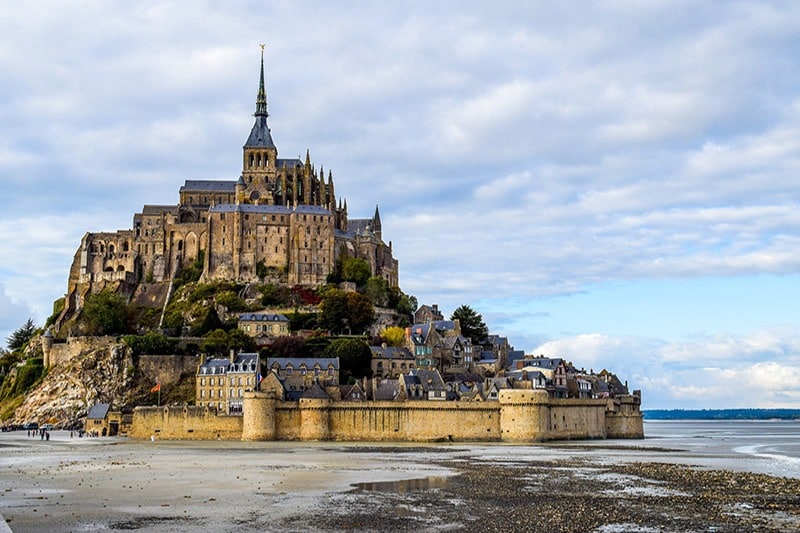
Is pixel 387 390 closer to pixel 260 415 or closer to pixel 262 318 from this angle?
pixel 260 415

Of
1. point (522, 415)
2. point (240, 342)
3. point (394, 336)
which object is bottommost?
point (522, 415)

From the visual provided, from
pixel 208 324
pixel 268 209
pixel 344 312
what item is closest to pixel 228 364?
pixel 208 324

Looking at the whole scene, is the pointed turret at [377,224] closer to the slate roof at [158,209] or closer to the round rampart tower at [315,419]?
the slate roof at [158,209]

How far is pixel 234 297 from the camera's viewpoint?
98938mm

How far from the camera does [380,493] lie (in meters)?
34.7

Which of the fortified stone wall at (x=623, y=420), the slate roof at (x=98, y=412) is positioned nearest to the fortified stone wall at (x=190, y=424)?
the slate roof at (x=98, y=412)

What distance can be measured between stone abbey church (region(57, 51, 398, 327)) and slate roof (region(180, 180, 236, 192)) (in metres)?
0.15

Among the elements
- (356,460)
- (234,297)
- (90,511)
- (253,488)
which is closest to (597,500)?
(253,488)

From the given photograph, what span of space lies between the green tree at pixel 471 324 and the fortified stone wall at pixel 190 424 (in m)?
34.7

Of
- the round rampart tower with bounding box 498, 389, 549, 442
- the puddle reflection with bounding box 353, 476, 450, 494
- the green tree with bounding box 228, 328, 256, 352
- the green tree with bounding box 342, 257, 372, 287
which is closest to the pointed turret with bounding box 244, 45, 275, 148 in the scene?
the green tree with bounding box 342, 257, 372, 287

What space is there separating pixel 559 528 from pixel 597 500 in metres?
6.40

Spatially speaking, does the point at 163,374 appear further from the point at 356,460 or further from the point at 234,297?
the point at 356,460

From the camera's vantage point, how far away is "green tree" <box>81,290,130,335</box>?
96.2 metres

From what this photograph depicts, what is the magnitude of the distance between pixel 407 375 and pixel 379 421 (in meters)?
5.20
